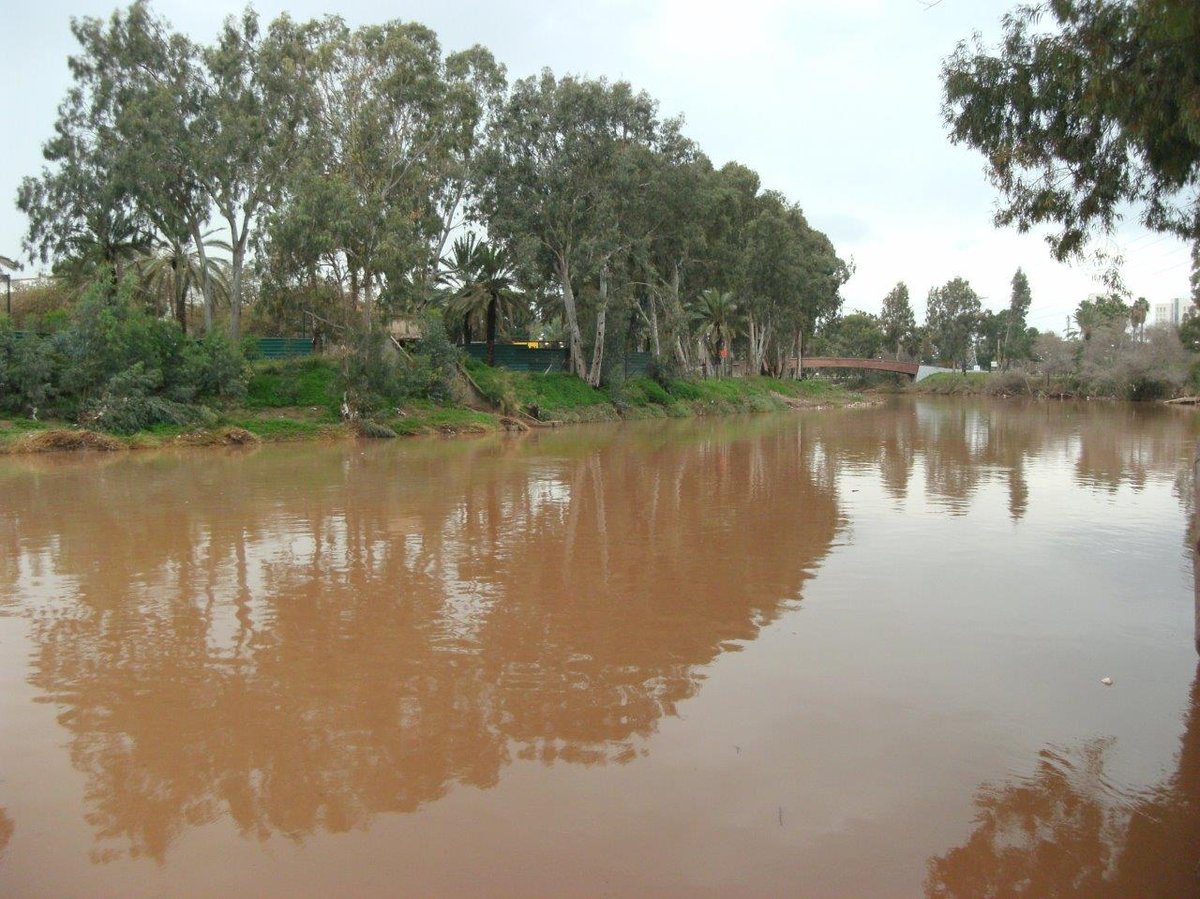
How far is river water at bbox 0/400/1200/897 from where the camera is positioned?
4121 millimetres

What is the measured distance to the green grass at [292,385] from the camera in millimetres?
31516

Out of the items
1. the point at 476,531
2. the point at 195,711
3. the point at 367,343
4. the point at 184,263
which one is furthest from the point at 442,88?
the point at 195,711

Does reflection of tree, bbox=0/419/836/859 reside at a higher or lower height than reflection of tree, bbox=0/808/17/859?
higher

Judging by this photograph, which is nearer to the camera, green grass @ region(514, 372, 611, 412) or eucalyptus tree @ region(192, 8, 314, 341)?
eucalyptus tree @ region(192, 8, 314, 341)

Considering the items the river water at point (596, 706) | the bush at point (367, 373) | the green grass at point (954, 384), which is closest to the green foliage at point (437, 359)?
the bush at point (367, 373)

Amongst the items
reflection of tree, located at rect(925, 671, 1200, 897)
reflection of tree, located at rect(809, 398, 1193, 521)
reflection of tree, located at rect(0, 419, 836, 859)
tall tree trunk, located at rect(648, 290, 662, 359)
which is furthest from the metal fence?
reflection of tree, located at rect(925, 671, 1200, 897)

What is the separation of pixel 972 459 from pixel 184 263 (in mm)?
31762

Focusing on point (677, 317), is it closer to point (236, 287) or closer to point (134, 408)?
point (236, 287)

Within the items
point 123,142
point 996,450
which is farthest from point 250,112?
point 996,450

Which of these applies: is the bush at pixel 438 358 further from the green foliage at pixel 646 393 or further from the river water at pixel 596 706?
the river water at pixel 596 706

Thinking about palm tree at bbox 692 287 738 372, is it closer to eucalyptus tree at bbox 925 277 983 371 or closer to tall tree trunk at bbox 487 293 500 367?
tall tree trunk at bbox 487 293 500 367

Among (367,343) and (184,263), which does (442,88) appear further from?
(184,263)

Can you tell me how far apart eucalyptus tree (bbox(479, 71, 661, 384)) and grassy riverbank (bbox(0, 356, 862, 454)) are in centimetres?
533

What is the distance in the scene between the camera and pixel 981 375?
94438mm
